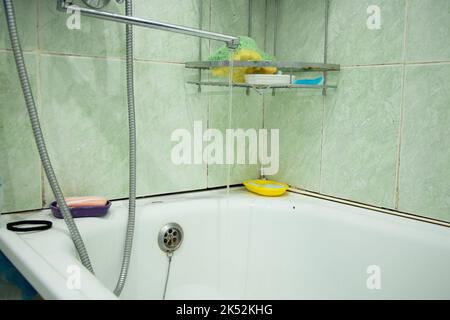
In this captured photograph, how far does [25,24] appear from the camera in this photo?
3.12ft

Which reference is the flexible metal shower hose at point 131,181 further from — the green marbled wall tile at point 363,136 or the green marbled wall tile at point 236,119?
the green marbled wall tile at point 363,136

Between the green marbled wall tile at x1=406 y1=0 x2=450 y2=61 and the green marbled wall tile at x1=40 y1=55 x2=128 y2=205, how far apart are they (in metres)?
0.72

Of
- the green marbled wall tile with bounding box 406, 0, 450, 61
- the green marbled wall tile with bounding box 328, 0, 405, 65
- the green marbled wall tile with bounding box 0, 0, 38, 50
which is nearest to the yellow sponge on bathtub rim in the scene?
the green marbled wall tile with bounding box 328, 0, 405, 65

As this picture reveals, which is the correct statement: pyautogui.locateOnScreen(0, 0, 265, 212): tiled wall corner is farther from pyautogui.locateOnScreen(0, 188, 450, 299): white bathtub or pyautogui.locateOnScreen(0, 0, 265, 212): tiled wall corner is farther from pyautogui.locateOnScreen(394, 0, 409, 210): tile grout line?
pyautogui.locateOnScreen(394, 0, 409, 210): tile grout line

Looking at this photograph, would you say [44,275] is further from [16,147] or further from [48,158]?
[16,147]

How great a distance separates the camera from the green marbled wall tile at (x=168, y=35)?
44.1 inches

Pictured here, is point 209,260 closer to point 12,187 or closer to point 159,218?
point 159,218

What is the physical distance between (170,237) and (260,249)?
0.26 m

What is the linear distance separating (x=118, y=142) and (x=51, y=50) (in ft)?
0.91

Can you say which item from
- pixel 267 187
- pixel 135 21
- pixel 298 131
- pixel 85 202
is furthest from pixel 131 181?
pixel 298 131

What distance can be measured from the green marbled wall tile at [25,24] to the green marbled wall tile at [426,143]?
89 centimetres

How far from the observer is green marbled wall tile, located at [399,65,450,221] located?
98 cm

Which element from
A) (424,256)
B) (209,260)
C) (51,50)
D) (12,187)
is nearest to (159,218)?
(209,260)

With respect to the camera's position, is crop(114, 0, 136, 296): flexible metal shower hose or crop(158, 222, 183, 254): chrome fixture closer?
crop(114, 0, 136, 296): flexible metal shower hose
